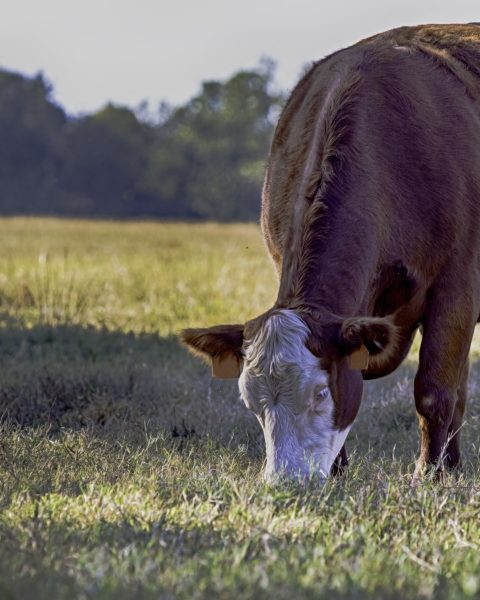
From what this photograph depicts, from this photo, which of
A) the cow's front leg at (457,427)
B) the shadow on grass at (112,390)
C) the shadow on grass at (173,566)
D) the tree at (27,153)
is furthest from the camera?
the tree at (27,153)

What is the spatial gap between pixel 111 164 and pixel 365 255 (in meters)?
62.4

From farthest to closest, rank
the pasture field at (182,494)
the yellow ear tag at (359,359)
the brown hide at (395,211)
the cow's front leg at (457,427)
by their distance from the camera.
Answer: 1. the cow's front leg at (457,427)
2. the brown hide at (395,211)
3. the yellow ear tag at (359,359)
4. the pasture field at (182,494)

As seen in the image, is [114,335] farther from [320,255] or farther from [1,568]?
[1,568]

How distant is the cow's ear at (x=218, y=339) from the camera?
5.11m

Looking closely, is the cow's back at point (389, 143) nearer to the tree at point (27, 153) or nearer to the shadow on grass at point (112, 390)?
the shadow on grass at point (112, 390)

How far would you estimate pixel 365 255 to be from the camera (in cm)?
536

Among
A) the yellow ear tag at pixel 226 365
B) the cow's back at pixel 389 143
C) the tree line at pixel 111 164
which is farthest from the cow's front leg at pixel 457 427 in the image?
the tree line at pixel 111 164

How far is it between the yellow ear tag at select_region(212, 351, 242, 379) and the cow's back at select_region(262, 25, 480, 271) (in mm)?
652

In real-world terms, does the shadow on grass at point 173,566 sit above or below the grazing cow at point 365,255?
below

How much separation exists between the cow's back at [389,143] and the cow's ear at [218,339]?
1.97 ft

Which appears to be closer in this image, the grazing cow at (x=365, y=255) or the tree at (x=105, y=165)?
the grazing cow at (x=365, y=255)

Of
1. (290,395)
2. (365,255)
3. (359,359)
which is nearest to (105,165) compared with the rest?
Answer: (365,255)

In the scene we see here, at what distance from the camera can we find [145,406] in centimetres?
709

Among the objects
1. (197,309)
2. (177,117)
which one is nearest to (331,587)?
(197,309)
